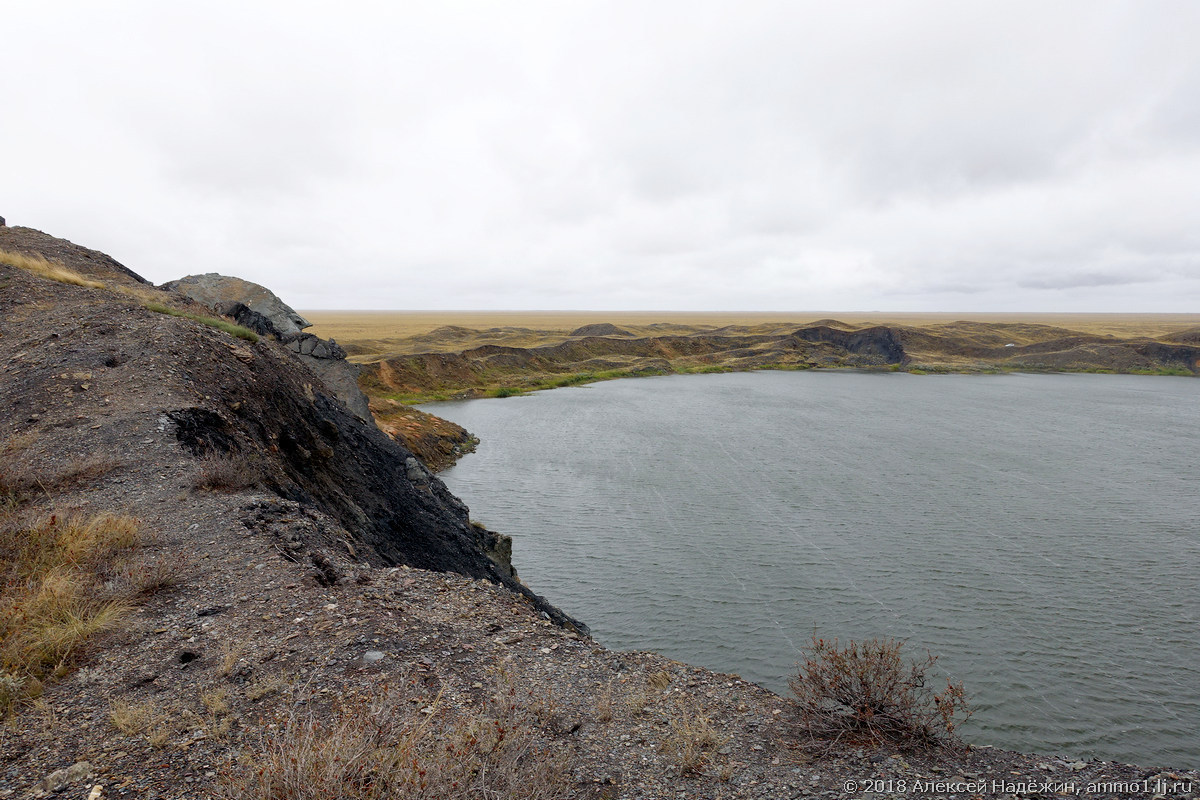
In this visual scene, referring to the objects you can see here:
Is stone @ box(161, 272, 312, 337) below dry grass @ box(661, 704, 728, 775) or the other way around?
the other way around

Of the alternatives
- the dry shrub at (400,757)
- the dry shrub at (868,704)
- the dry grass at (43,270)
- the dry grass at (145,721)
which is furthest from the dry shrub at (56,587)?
the dry grass at (43,270)

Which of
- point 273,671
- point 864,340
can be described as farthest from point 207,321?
point 864,340

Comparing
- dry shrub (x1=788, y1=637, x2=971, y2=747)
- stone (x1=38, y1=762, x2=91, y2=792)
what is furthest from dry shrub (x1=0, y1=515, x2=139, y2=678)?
dry shrub (x1=788, y1=637, x2=971, y2=747)

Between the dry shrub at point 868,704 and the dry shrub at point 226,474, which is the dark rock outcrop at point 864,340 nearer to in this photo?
the dry shrub at point 868,704

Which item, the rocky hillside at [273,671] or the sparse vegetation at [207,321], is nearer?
the rocky hillside at [273,671]

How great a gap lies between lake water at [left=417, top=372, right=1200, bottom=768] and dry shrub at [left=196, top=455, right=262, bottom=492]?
9.07m

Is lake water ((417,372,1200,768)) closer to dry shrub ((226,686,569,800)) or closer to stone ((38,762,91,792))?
dry shrub ((226,686,569,800))

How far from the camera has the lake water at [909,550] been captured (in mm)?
13258

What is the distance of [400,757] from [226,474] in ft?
24.5

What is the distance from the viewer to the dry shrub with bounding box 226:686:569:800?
405 cm

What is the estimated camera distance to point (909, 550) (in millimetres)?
20375

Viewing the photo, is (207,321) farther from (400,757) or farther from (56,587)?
(400,757)

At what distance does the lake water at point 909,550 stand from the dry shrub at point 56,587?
424 inches

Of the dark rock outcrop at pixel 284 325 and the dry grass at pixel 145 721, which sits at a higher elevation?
the dark rock outcrop at pixel 284 325
